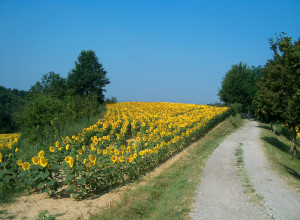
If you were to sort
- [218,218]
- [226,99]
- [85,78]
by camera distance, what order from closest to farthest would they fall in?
1. [218,218]
2. [85,78]
3. [226,99]

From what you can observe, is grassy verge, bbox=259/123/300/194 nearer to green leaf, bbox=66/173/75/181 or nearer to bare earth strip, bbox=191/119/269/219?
bare earth strip, bbox=191/119/269/219

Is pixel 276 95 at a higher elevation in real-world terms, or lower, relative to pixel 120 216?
higher

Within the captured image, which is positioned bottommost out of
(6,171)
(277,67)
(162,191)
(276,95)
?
(162,191)

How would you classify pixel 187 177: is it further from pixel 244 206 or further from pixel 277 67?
pixel 277 67

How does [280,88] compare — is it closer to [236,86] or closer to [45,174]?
[45,174]

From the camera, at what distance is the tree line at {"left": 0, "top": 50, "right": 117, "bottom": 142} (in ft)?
54.5

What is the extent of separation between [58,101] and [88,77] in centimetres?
1632

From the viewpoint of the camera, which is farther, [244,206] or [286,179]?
[286,179]

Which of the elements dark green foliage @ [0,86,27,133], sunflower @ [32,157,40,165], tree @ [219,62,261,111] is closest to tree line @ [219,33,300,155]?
tree @ [219,62,261,111]

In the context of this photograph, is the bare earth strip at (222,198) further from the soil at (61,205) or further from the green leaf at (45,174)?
the green leaf at (45,174)

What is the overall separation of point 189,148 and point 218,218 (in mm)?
8366

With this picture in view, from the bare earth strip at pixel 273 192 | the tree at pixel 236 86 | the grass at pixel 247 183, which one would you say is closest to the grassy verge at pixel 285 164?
the bare earth strip at pixel 273 192

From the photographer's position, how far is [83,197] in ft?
20.2

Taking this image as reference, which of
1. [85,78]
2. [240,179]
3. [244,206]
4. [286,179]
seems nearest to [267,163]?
[286,179]
